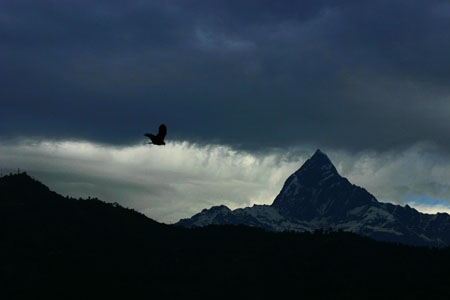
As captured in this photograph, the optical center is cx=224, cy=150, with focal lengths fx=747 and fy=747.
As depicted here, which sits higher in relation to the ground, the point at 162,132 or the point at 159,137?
the point at 162,132

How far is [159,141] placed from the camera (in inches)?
2908
